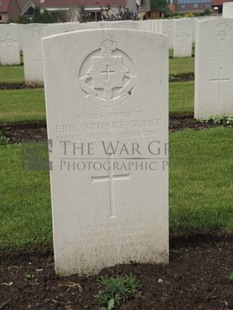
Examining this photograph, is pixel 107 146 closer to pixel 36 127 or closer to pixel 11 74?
pixel 36 127

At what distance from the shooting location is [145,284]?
126 inches

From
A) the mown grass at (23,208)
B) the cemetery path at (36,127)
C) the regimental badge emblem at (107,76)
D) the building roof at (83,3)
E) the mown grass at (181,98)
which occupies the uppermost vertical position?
the building roof at (83,3)

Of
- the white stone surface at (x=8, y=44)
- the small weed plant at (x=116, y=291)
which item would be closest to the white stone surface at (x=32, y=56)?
the white stone surface at (x=8, y=44)

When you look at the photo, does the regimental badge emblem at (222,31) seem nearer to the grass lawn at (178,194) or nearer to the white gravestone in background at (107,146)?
the grass lawn at (178,194)

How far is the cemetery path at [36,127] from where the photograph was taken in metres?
7.34

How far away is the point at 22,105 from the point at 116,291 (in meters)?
6.75

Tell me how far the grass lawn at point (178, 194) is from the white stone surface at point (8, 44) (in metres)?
12.4

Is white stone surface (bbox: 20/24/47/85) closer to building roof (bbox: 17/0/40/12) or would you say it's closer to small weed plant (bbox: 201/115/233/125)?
small weed plant (bbox: 201/115/233/125)

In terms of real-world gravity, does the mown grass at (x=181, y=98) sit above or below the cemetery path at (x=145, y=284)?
above

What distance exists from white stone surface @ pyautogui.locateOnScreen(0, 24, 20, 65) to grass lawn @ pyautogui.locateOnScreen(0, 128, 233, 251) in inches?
486

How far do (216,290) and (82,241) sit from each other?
92 centimetres

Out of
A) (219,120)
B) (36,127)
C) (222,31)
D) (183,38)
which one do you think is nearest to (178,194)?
(219,120)

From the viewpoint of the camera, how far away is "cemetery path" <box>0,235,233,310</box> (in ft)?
10.0

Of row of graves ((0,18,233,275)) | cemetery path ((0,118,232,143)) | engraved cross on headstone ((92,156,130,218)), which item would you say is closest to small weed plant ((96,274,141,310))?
row of graves ((0,18,233,275))
